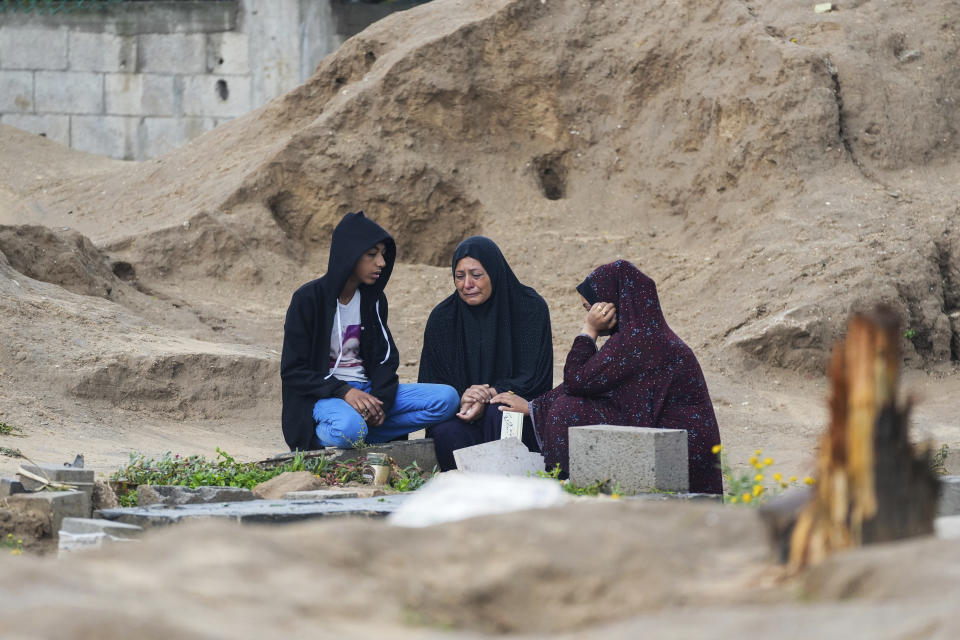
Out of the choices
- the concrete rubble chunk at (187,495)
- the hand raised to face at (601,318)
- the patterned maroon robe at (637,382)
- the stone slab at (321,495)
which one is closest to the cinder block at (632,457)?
the patterned maroon robe at (637,382)

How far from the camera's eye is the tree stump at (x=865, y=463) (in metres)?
2.36

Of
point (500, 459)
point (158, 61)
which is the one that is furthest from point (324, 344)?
point (158, 61)

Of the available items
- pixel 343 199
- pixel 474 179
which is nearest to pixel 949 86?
pixel 474 179

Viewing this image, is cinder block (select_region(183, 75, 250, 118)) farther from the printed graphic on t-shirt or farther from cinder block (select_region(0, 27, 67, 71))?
the printed graphic on t-shirt

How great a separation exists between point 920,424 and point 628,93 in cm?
531

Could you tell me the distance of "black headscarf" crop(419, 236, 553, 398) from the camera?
6.72m

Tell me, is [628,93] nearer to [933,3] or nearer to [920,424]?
[933,3]

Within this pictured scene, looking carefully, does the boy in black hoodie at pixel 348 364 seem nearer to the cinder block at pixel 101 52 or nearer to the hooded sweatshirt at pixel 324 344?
the hooded sweatshirt at pixel 324 344

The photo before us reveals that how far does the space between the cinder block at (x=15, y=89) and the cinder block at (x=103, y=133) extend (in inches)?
28.3

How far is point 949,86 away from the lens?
1148 centimetres

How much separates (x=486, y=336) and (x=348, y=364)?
819 mm

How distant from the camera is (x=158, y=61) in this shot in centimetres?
1683

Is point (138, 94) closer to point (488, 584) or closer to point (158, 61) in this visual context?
point (158, 61)

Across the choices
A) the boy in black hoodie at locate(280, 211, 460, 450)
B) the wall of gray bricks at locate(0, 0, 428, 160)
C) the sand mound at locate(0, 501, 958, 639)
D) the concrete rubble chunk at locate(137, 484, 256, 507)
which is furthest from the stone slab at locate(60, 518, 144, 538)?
the wall of gray bricks at locate(0, 0, 428, 160)
